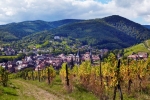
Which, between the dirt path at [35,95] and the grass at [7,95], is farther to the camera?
the dirt path at [35,95]

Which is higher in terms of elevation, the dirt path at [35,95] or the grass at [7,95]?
the grass at [7,95]

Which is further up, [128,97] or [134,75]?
[134,75]

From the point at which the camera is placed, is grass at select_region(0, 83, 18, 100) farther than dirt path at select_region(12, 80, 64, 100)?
No

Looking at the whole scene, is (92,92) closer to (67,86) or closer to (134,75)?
(67,86)

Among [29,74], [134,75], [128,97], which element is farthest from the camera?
[29,74]

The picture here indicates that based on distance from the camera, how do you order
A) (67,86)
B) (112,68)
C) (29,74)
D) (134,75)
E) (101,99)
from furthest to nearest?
(29,74) < (67,86) < (134,75) < (101,99) < (112,68)

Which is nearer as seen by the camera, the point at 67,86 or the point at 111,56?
the point at 111,56

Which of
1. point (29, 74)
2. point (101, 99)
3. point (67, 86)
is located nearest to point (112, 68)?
point (101, 99)

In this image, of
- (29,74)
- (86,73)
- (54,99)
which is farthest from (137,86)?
(29,74)

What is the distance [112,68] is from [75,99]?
32.2m

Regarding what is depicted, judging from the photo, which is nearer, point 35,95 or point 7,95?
point 7,95

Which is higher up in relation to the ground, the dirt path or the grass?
the grass

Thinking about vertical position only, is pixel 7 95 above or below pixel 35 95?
above

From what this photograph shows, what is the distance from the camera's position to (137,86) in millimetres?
95062
